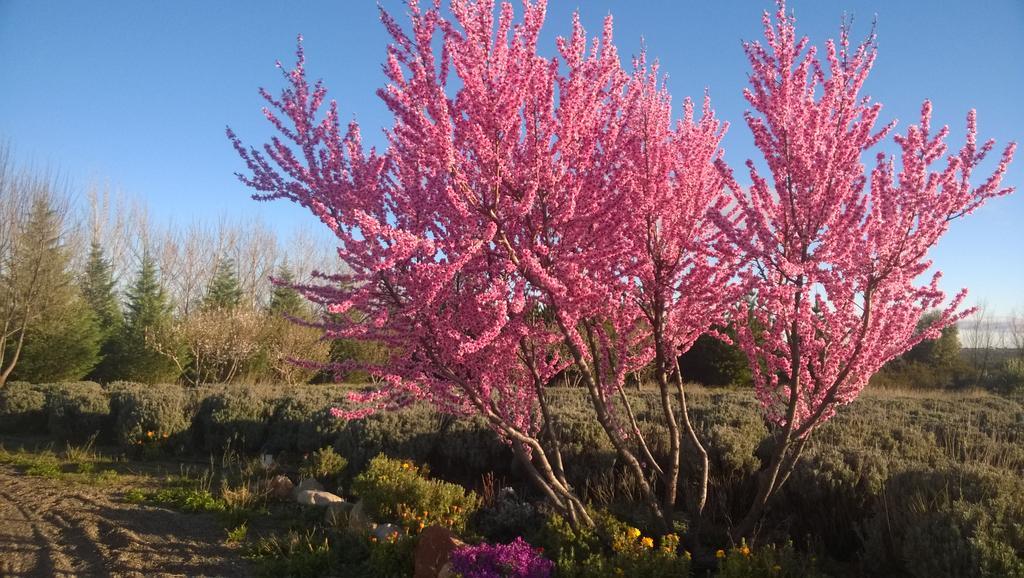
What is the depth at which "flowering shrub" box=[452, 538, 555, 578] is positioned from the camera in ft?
12.2

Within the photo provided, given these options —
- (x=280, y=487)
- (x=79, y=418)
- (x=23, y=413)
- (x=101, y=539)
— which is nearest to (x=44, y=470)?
(x=79, y=418)

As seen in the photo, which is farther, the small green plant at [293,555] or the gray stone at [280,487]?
the gray stone at [280,487]

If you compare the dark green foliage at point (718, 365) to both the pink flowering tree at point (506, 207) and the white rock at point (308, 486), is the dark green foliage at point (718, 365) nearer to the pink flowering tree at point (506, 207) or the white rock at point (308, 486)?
the white rock at point (308, 486)

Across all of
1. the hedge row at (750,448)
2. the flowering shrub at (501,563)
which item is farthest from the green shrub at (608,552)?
the hedge row at (750,448)

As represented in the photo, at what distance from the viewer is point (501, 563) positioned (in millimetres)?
3762

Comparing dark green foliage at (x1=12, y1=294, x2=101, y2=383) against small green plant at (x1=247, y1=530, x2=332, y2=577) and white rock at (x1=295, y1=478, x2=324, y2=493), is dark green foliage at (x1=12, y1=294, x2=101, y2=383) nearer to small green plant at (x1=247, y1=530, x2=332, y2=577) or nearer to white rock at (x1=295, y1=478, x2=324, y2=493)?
white rock at (x1=295, y1=478, x2=324, y2=493)

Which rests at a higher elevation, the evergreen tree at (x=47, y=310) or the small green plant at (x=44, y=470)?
the evergreen tree at (x=47, y=310)

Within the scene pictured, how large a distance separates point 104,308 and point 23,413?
588 inches

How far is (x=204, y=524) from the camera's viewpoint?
19.4ft

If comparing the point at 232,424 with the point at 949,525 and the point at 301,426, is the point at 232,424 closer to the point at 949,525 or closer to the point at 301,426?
the point at 301,426

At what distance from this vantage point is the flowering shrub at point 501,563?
12.2 ft

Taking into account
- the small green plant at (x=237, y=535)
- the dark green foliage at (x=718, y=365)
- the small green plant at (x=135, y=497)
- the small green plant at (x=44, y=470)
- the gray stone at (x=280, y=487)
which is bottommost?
the small green plant at (x=44, y=470)

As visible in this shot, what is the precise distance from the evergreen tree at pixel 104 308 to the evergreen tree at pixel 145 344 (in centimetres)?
43

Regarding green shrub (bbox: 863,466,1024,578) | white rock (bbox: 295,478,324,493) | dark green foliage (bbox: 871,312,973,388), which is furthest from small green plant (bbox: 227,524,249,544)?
dark green foliage (bbox: 871,312,973,388)
